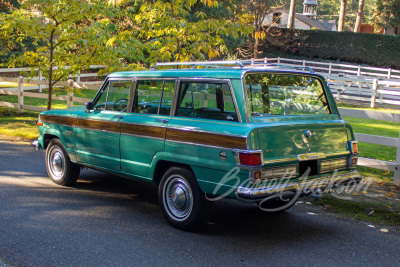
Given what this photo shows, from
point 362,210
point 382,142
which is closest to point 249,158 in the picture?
point 362,210

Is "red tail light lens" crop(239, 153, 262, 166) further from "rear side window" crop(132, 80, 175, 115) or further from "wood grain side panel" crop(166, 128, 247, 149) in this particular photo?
"rear side window" crop(132, 80, 175, 115)

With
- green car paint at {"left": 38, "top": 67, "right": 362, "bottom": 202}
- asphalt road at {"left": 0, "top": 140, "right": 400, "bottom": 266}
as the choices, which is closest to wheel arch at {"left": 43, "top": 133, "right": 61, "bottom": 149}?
asphalt road at {"left": 0, "top": 140, "right": 400, "bottom": 266}

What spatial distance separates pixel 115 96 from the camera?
690 cm

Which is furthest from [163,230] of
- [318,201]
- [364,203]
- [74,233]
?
[364,203]

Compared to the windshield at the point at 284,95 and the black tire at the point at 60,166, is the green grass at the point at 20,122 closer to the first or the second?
the black tire at the point at 60,166

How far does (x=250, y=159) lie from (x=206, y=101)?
1.22 m

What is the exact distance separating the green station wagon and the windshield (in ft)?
0.04

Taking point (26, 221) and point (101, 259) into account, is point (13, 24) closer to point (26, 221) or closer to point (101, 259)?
point (26, 221)

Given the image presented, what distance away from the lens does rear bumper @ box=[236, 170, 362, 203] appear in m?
4.91

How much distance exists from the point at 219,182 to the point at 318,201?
2.56m

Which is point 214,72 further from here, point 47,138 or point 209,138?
point 47,138

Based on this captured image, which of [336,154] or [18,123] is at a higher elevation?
[336,154]

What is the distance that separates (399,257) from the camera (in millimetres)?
5000

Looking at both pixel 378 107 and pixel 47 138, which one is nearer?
pixel 47 138
